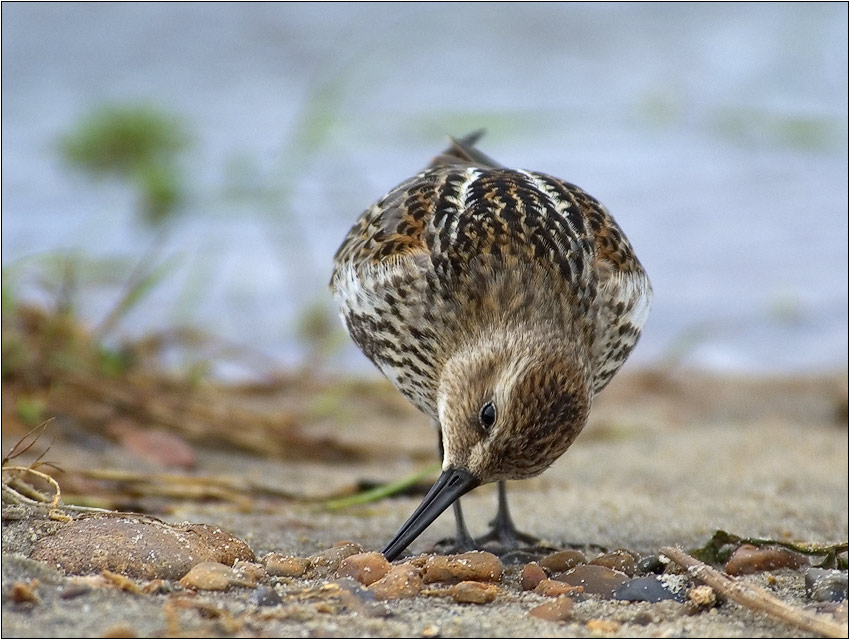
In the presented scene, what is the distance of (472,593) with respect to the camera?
117 inches

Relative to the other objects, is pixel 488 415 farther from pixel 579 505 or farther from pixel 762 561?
pixel 579 505

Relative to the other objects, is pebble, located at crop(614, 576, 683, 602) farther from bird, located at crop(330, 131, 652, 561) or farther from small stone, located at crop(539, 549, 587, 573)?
bird, located at crop(330, 131, 652, 561)

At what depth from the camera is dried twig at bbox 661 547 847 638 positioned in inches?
104

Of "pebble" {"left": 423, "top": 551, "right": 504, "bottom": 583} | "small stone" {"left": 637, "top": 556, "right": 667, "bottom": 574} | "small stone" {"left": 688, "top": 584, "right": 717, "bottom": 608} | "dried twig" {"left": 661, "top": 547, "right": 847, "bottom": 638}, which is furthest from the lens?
"small stone" {"left": 637, "top": 556, "right": 667, "bottom": 574}

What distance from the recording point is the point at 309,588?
2.97 m

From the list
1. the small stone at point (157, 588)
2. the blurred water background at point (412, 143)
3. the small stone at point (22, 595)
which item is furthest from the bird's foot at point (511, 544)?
the blurred water background at point (412, 143)

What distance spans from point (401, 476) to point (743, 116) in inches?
218

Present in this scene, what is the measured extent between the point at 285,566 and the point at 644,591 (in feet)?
3.06

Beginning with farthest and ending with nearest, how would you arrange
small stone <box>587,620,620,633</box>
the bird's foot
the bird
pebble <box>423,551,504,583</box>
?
1. the bird's foot
2. the bird
3. pebble <box>423,551,504,583</box>
4. small stone <box>587,620,620,633</box>

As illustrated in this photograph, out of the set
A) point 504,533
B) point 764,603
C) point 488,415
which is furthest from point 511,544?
point 764,603

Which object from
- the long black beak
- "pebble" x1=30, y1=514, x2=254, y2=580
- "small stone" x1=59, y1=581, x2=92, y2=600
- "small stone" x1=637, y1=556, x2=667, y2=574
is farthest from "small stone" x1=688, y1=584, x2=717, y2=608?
"small stone" x1=59, y1=581, x2=92, y2=600

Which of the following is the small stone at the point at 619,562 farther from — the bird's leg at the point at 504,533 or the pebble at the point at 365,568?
the bird's leg at the point at 504,533

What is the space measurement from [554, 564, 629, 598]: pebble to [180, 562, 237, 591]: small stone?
2.91 ft

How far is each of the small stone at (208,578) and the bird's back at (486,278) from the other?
1180 millimetres
